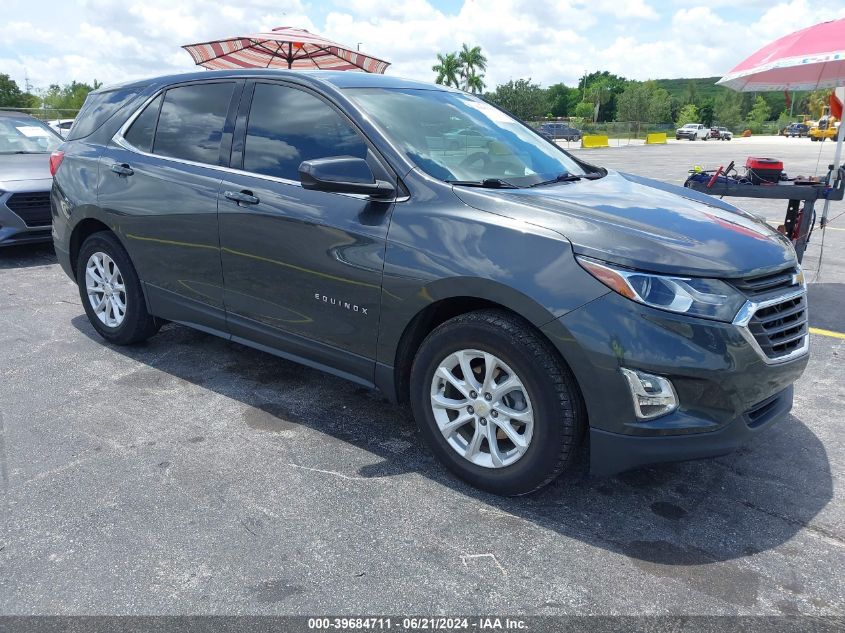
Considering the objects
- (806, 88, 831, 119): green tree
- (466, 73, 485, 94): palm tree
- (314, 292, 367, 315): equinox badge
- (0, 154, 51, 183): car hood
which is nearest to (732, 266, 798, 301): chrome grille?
(314, 292, 367, 315): equinox badge

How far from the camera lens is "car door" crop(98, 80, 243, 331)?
12.5 ft

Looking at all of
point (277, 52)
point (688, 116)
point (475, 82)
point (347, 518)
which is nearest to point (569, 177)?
point (347, 518)

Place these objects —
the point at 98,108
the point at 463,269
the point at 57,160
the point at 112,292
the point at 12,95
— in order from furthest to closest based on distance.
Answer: the point at 12,95, the point at 57,160, the point at 98,108, the point at 112,292, the point at 463,269

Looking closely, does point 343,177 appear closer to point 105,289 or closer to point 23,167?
point 105,289

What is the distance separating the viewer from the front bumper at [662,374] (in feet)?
7.98

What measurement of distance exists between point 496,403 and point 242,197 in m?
1.75

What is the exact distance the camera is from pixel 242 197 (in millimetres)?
3578

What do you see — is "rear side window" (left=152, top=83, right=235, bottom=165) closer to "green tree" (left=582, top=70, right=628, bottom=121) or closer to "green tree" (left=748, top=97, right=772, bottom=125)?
"green tree" (left=748, top=97, right=772, bottom=125)

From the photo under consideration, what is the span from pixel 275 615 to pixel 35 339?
3.67m

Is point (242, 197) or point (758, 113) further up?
point (242, 197)

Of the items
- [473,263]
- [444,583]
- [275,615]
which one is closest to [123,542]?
[275,615]

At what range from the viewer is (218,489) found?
3.00 metres

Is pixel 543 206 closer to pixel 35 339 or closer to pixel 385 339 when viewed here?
pixel 385 339

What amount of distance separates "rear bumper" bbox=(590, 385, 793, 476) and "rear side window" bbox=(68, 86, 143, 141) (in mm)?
3700
